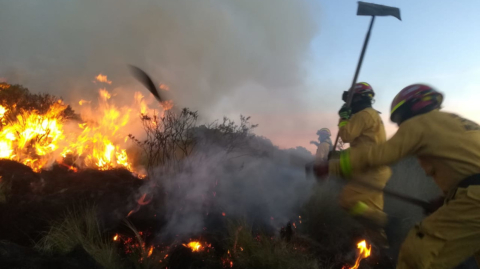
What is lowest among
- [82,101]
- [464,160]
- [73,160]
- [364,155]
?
[464,160]

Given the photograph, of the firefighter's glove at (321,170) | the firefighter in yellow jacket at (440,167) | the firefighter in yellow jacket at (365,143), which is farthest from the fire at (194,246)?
the firefighter in yellow jacket at (440,167)

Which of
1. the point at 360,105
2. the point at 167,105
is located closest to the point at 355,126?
the point at 360,105

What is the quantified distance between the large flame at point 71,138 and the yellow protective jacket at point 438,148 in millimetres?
5872

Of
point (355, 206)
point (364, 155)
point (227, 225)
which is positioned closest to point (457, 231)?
point (364, 155)

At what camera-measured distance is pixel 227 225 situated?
4.27 m

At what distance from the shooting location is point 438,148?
1.98m

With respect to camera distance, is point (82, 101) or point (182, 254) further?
point (82, 101)

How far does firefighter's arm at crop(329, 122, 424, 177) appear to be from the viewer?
2039 millimetres

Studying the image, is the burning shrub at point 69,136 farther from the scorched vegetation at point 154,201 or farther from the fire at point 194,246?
the fire at point 194,246

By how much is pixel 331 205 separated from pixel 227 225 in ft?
5.56

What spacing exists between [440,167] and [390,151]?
0.32m

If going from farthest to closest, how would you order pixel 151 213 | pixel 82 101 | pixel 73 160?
pixel 82 101
pixel 73 160
pixel 151 213

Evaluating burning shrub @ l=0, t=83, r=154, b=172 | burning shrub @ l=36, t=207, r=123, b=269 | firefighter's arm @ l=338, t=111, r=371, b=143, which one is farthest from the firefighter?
burning shrub @ l=36, t=207, r=123, b=269

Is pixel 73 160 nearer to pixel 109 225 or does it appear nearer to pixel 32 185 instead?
pixel 32 185
